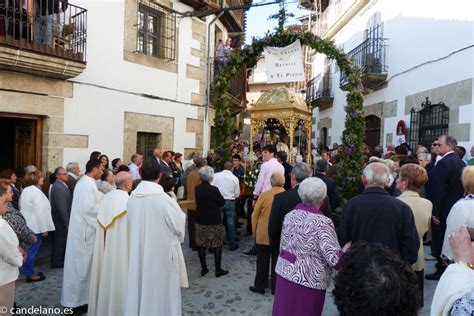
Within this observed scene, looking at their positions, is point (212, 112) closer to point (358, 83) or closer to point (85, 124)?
point (85, 124)

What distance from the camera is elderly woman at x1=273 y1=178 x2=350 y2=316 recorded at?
2.81 m

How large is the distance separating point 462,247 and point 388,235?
1.32 metres

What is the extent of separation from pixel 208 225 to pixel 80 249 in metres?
1.72

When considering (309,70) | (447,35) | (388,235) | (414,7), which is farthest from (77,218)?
(309,70)

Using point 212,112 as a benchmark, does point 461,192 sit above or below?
below

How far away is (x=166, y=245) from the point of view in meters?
3.57

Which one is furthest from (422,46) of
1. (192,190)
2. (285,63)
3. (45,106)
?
(45,106)

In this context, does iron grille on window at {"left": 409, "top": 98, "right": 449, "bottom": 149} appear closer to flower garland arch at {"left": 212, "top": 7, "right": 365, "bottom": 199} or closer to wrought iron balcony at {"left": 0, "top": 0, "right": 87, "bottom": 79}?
flower garland arch at {"left": 212, "top": 7, "right": 365, "bottom": 199}

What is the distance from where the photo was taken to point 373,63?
11422 mm

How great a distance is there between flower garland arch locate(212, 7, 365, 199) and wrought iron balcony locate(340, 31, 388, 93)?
3964 millimetres

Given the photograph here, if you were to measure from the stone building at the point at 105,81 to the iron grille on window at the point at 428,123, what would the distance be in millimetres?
5244

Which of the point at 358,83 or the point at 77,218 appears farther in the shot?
the point at 358,83

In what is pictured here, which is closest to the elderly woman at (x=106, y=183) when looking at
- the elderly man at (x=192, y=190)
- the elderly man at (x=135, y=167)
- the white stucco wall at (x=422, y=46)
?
the elderly man at (x=192, y=190)

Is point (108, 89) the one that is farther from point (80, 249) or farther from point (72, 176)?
point (80, 249)
